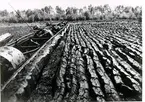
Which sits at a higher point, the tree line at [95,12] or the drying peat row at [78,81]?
the tree line at [95,12]

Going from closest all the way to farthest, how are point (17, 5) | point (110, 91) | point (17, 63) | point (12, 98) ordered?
point (12, 98), point (110, 91), point (17, 63), point (17, 5)

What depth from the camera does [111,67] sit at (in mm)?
2275

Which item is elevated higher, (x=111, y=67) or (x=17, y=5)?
(x=17, y=5)

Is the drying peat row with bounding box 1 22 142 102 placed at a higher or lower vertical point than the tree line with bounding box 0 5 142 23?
lower

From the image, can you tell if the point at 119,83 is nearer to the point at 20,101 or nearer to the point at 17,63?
the point at 20,101

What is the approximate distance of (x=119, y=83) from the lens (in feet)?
6.06

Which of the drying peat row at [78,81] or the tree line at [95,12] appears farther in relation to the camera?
the tree line at [95,12]

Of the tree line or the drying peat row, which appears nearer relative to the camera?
the drying peat row

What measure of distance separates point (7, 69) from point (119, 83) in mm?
1291

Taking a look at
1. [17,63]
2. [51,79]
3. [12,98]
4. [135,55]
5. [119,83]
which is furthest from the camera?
[135,55]

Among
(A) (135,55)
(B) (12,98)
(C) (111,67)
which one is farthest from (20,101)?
(A) (135,55)

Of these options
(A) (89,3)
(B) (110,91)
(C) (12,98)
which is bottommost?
(B) (110,91)

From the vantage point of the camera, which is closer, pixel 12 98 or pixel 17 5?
pixel 12 98

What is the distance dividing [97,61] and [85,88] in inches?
33.6
